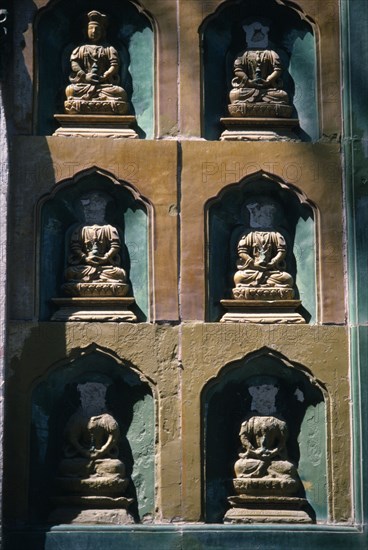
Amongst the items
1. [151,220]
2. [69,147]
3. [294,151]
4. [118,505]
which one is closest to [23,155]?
[69,147]

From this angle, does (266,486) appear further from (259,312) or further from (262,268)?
(262,268)

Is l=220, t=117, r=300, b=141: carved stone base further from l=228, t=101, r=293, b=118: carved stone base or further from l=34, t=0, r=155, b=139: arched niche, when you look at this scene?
l=34, t=0, r=155, b=139: arched niche

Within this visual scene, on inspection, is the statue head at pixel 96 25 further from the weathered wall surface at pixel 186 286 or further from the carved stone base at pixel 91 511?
the carved stone base at pixel 91 511

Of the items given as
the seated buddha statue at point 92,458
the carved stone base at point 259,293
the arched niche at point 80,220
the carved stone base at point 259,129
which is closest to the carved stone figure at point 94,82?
the arched niche at point 80,220

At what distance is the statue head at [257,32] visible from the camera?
9.12 meters

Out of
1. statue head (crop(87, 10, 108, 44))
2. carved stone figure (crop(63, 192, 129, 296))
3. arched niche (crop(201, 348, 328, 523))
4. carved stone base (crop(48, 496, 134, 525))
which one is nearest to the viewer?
carved stone base (crop(48, 496, 134, 525))

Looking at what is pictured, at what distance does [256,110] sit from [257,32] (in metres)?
0.65

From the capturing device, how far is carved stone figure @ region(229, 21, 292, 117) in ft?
29.2

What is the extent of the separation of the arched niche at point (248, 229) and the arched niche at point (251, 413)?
1.38 feet

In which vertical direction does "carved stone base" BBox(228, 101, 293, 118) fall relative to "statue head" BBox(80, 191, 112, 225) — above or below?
above

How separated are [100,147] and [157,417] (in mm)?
1943

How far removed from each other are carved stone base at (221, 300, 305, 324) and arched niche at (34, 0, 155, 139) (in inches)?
53.6

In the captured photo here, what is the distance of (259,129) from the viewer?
895 cm

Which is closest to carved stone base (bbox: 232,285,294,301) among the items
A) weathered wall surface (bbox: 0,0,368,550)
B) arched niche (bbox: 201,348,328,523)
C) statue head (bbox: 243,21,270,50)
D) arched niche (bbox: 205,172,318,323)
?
arched niche (bbox: 205,172,318,323)
